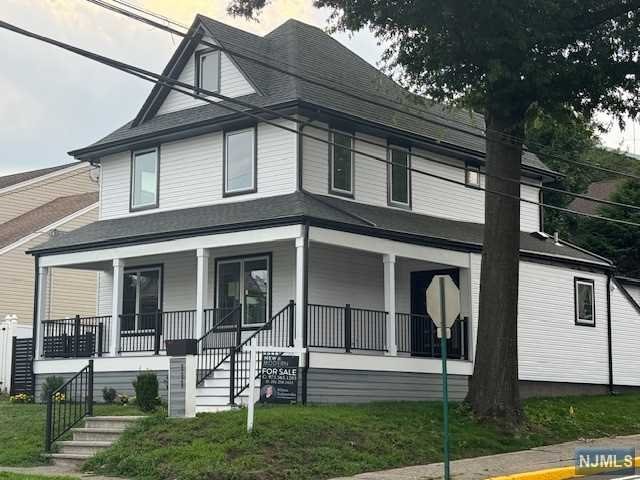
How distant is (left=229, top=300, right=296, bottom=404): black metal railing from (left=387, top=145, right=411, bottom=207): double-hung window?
4.95 m

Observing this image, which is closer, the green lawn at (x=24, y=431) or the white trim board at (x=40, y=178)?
the green lawn at (x=24, y=431)

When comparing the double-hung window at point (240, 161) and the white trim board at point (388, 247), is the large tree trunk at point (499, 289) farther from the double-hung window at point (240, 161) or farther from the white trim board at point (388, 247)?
the double-hung window at point (240, 161)

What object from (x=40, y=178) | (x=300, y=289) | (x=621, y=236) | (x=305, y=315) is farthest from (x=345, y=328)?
(x=40, y=178)

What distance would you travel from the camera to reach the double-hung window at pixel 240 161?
24078mm

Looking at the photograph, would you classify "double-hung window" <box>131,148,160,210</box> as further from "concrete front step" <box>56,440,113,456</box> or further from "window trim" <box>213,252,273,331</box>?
"concrete front step" <box>56,440,113,456</box>

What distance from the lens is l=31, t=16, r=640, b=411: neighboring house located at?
21953 millimetres

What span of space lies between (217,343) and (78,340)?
12.3ft

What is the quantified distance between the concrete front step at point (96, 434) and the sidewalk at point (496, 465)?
16.5 ft

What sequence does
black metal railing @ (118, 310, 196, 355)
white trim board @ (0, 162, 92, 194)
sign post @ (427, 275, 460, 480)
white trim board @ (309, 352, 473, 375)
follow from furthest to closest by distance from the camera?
white trim board @ (0, 162, 92, 194) → black metal railing @ (118, 310, 196, 355) → white trim board @ (309, 352, 473, 375) → sign post @ (427, 275, 460, 480)

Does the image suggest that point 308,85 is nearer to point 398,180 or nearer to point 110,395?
point 398,180

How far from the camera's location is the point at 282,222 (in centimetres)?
2100

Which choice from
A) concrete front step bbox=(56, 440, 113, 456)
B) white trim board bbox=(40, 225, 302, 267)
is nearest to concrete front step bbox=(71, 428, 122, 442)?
concrete front step bbox=(56, 440, 113, 456)

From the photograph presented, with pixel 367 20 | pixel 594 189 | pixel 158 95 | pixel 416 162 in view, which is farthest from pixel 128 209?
pixel 594 189

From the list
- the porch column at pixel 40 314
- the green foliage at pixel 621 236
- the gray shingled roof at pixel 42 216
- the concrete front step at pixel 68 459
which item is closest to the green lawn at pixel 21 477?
the concrete front step at pixel 68 459
